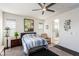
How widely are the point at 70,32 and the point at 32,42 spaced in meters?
1.17

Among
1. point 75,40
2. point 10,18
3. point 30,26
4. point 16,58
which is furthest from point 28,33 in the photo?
point 75,40

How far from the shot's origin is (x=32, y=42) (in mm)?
2561

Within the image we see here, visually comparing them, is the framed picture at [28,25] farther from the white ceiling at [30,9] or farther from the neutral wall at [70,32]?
the neutral wall at [70,32]

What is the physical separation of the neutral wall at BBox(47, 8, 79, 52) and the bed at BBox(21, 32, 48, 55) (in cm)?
33

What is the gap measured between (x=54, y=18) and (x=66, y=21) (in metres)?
0.50

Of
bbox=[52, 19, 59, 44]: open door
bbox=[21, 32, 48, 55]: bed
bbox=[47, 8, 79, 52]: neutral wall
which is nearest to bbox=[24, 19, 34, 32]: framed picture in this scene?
bbox=[21, 32, 48, 55]: bed

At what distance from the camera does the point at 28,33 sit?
1.98m

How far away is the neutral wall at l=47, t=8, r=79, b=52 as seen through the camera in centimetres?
218

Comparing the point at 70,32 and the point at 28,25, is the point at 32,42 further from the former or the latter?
the point at 70,32

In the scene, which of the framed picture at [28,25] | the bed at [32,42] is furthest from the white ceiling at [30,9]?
the bed at [32,42]

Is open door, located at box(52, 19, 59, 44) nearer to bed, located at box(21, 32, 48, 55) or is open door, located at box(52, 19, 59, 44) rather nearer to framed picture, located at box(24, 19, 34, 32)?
bed, located at box(21, 32, 48, 55)

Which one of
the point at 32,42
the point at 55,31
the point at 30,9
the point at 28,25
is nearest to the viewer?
the point at 30,9

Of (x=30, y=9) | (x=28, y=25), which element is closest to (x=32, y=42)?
(x=28, y=25)

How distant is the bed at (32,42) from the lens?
208 cm
